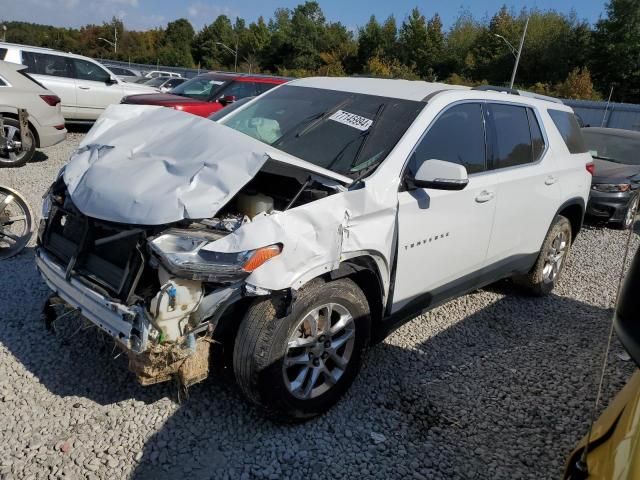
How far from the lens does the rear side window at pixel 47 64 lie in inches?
428

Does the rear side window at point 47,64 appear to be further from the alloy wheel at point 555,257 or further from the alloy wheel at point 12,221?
the alloy wheel at point 555,257

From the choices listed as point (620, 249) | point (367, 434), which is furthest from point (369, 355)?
point (620, 249)

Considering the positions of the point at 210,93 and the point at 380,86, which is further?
the point at 210,93

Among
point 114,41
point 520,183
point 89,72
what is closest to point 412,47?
point 114,41

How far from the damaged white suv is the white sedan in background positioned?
5599 mm

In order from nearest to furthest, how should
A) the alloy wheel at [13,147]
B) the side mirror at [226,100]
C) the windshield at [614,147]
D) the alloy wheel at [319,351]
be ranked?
1. the alloy wheel at [319,351]
2. the alloy wheel at [13,147]
3. the windshield at [614,147]
4. the side mirror at [226,100]

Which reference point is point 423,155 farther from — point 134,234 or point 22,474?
point 22,474

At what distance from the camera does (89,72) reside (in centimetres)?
1181

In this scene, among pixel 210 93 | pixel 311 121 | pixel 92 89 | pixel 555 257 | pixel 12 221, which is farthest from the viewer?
pixel 92 89

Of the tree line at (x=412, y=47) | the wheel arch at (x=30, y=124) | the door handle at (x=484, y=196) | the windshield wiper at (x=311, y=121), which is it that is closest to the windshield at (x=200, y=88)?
the wheel arch at (x=30, y=124)

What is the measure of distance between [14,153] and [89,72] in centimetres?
427

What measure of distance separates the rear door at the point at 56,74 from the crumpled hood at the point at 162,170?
8955mm

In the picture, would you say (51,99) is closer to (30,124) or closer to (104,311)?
(30,124)

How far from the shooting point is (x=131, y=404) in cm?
297
